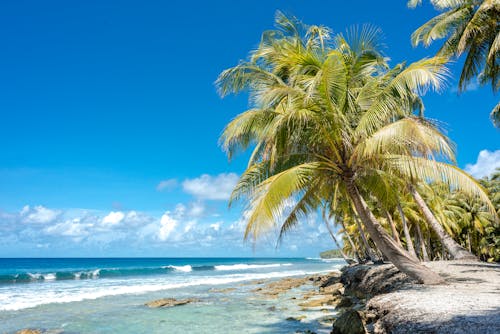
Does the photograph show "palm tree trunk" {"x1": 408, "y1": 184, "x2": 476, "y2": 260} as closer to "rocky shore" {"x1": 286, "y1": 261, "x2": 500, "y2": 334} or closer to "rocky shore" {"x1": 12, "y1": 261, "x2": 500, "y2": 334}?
"rocky shore" {"x1": 12, "y1": 261, "x2": 500, "y2": 334}

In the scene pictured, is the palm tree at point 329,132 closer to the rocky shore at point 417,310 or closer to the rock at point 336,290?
the rocky shore at point 417,310

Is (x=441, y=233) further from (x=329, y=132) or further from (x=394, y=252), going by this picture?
(x=329, y=132)

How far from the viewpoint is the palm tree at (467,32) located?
11.6 metres

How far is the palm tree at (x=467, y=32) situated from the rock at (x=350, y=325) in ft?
29.7

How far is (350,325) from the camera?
7.51 meters

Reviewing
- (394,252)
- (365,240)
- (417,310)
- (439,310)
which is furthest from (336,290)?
(439,310)

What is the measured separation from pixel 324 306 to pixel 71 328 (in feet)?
31.0

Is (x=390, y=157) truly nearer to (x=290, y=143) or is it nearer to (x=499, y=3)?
(x=290, y=143)

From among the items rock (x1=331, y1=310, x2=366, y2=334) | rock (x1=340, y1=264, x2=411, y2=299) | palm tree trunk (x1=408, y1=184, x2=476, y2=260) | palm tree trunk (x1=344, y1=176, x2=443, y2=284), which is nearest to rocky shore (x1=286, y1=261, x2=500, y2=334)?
rock (x1=331, y1=310, x2=366, y2=334)

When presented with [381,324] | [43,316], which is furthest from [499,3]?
[43,316]

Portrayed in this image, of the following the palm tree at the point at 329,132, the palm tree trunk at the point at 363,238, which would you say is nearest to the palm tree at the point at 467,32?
the palm tree at the point at 329,132

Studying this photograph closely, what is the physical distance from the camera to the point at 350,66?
9.30 meters

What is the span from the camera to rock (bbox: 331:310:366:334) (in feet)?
23.8

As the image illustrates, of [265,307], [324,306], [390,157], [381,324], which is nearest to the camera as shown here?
[381,324]
